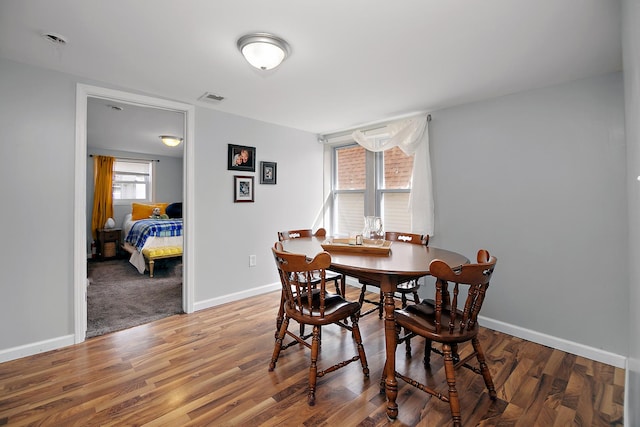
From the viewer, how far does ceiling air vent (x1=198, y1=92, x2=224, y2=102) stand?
2.81 meters

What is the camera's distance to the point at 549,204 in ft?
8.09

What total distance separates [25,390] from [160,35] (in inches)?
92.8

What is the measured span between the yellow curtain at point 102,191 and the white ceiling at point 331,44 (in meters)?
4.35

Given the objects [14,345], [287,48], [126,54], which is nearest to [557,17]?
[287,48]

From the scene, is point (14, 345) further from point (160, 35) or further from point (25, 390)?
point (160, 35)

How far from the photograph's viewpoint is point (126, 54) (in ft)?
6.68

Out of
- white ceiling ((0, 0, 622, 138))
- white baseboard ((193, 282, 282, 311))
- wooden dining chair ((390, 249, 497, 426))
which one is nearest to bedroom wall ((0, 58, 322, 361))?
white ceiling ((0, 0, 622, 138))

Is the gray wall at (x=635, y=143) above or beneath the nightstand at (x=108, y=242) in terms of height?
above

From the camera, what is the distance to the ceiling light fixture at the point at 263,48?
1.79 m

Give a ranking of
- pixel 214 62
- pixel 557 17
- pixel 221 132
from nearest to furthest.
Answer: pixel 557 17 < pixel 214 62 < pixel 221 132

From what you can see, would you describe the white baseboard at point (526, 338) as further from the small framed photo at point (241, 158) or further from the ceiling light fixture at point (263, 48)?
the ceiling light fixture at point (263, 48)

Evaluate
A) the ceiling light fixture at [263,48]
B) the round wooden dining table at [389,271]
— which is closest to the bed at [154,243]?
the round wooden dining table at [389,271]

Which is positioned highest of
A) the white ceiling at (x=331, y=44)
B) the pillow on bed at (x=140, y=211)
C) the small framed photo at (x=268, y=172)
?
the white ceiling at (x=331, y=44)

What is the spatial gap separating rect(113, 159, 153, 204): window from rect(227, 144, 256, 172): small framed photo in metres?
4.41
